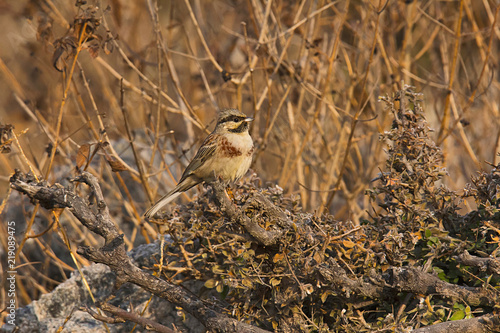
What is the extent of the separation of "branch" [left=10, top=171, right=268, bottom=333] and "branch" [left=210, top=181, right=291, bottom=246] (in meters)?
0.51

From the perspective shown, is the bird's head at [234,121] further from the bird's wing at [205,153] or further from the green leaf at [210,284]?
the green leaf at [210,284]

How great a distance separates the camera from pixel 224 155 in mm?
4039

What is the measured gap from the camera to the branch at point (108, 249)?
9.16 ft

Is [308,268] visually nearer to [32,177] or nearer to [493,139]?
[32,177]

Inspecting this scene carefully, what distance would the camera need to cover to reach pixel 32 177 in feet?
9.42

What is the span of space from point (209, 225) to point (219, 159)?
2.75 feet

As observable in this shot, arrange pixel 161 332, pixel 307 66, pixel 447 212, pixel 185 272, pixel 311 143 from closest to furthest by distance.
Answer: pixel 161 332
pixel 447 212
pixel 185 272
pixel 307 66
pixel 311 143

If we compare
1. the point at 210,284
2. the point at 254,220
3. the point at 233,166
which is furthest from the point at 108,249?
the point at 233,166

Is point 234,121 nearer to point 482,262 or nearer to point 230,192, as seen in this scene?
point 230,192

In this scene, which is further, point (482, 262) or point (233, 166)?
point (233, 166)

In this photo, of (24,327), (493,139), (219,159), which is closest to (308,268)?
(219,159)

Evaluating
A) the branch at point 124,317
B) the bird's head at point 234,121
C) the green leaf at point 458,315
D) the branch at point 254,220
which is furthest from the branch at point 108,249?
the bird's head at point 234,121

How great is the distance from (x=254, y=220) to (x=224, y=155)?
1102 mm

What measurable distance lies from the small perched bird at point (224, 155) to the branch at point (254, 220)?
3.18 feet
